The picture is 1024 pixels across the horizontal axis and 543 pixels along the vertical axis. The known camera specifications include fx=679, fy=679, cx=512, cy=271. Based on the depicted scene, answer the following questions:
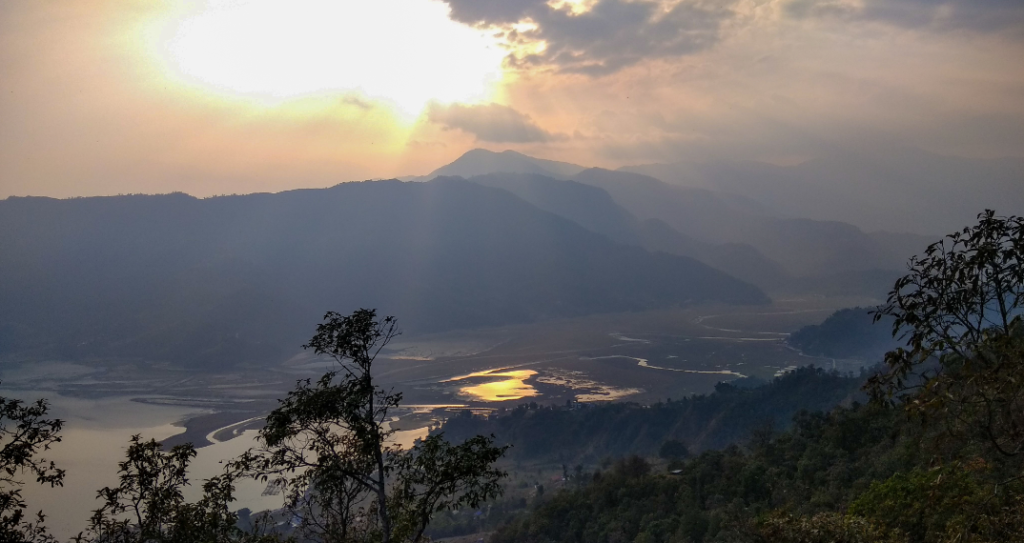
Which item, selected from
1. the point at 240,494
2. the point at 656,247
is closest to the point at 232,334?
the point at 240,494

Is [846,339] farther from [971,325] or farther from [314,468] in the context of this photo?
[314,468]

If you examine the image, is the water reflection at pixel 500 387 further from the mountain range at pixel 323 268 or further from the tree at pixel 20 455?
the tree at pixel 20 455

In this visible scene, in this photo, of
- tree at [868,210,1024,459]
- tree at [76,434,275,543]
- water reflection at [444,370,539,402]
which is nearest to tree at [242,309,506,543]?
tree at [76,434,275,543]

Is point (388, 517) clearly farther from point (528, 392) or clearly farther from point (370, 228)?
point (370, 228)

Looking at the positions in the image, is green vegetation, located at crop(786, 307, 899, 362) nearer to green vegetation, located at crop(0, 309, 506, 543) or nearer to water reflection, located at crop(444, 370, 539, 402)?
water reflection, located at crop(444, 370, 539, 402)

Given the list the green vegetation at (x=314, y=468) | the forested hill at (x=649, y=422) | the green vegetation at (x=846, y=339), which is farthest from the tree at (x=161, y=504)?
the green vegetation at (x=846, y=339)

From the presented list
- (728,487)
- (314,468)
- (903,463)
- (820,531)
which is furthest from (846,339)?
(314,468)
